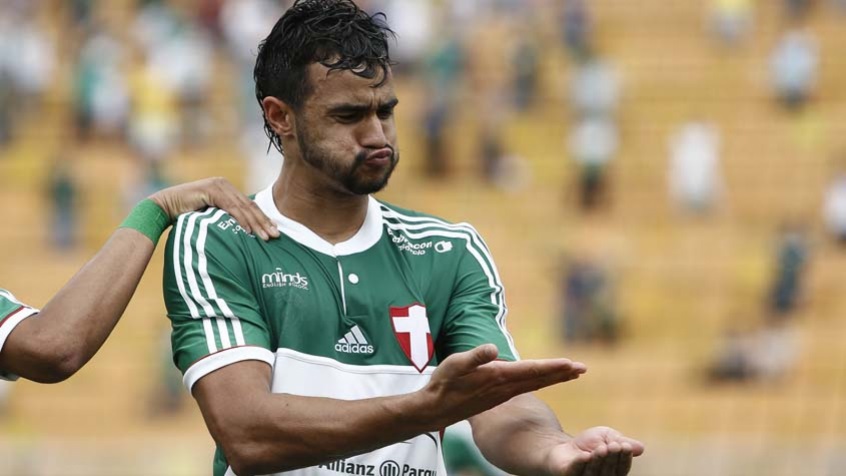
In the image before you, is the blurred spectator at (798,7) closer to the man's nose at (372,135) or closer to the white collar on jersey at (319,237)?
the white collar on jersey at (319,237)

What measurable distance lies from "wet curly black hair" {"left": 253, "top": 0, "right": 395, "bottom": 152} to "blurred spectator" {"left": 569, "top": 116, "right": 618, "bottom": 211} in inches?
665

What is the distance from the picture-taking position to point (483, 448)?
4.70m

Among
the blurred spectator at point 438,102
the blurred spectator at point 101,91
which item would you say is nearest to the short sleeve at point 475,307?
the blurred spectator at point 438,102

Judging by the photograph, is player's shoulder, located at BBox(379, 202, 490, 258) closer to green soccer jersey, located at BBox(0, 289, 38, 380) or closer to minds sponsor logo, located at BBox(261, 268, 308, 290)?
minds sponsor logo, located at BBox(261, 268, 308, 290)

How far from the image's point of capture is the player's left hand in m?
4.11

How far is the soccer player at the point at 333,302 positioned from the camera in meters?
4.21

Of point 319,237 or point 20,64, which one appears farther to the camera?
point 20,64

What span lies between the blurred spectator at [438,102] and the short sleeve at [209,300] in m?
17.2

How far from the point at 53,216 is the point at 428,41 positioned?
547 centimetres

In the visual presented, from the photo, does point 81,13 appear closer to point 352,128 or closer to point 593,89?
point 593,89

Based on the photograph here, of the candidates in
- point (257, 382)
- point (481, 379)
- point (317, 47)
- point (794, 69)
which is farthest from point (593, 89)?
point (481, 379)

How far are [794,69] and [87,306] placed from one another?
19.7m

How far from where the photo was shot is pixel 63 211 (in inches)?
811

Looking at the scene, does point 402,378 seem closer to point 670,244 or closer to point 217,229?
point 217,229
